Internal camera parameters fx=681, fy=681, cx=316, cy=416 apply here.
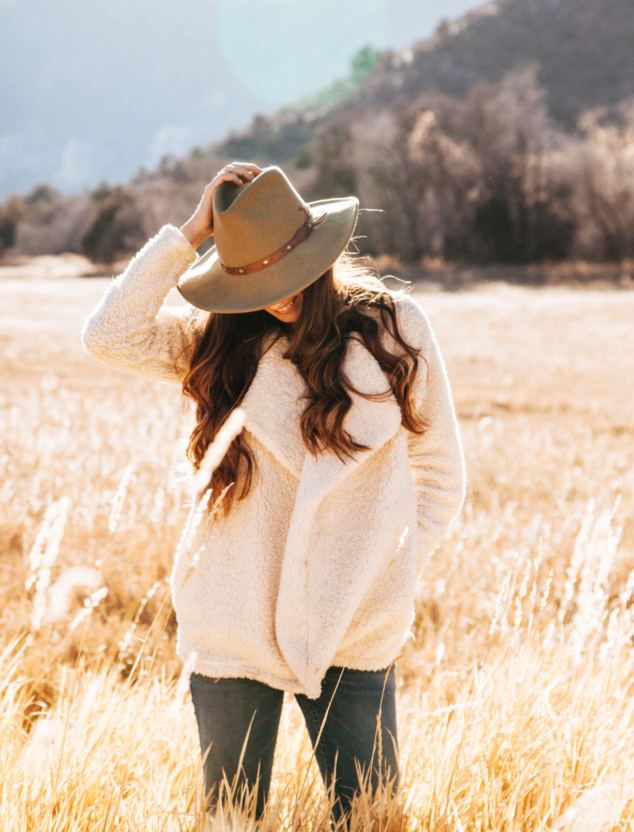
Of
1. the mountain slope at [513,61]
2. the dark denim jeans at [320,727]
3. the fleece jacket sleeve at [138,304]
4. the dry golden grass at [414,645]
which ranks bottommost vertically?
the dry golden grass at [414,645]

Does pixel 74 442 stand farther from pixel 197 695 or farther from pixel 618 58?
pixel 618 58

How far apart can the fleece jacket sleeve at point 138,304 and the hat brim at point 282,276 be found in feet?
0.48

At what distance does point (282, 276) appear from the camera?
1.78m

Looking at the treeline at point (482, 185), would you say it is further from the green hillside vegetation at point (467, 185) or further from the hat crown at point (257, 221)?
the hat crown at point (257, 221)

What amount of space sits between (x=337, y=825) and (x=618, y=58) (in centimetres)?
9000

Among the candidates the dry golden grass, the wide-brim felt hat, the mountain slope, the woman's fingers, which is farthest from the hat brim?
the mountain slope

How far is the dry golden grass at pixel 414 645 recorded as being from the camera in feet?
5.87

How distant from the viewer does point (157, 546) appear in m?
4.09

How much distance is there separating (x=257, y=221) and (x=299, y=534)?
83cm

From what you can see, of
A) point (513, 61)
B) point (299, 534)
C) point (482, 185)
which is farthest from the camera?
point (513, 61)

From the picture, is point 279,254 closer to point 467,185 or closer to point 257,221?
point 257,221

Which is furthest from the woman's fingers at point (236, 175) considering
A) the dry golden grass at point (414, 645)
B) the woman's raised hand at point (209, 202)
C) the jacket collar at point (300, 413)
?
the dry golden grass at point (414, 645)

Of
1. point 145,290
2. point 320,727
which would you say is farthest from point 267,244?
point 320,727

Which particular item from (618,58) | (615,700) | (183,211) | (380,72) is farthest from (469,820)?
(380,72)
